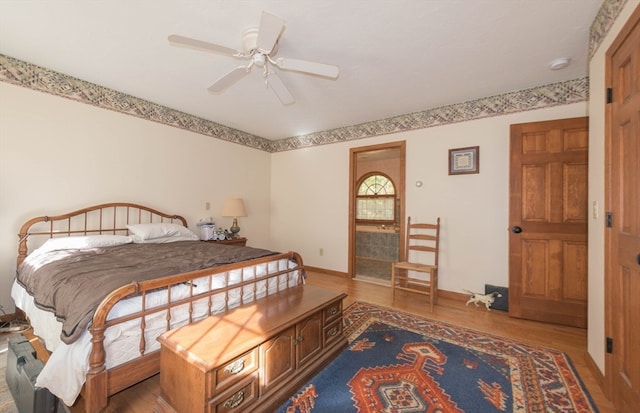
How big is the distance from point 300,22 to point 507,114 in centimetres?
273

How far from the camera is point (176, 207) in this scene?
3.91 metres

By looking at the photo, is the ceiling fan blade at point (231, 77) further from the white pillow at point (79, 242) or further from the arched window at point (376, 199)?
the arched window at point (376, 199)

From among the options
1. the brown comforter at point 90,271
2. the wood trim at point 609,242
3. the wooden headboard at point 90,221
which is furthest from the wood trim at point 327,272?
the wood trim at point 609,242

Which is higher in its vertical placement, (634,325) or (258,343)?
(634,325)

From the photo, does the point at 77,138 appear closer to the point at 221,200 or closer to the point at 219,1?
the point at 221,200

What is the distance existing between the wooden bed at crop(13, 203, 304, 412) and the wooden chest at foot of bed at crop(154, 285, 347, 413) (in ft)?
0.62

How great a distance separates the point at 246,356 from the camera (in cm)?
139

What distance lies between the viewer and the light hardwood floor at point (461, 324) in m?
1.60

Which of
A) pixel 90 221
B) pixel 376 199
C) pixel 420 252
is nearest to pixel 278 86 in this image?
pixel 90 221

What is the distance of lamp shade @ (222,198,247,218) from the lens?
4230mm

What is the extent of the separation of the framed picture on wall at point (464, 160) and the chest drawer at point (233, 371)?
3.25m

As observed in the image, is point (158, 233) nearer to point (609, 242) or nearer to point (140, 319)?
point (140, 319)

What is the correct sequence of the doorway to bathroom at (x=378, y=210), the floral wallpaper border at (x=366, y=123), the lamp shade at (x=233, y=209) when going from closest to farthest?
the floral wallpaper border at (x=366, y=123) → the lamp shade at (x=233, y=209) → the doorway to bathroom at (x=378, y=210)

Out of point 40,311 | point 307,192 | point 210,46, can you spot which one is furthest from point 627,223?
point 307,192
